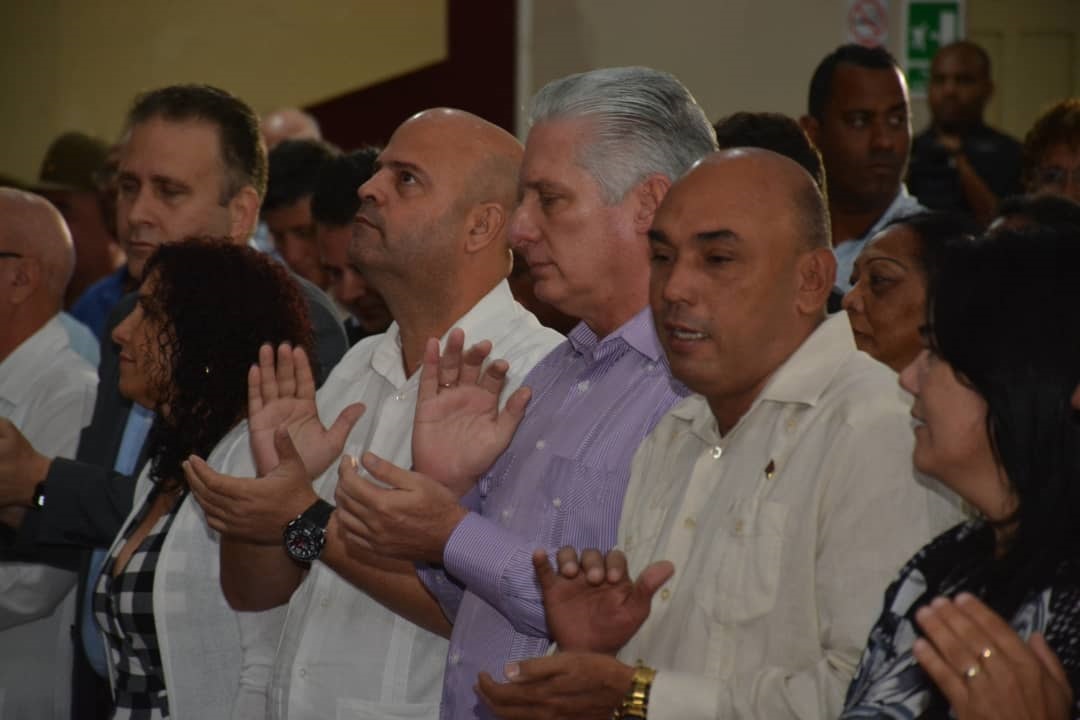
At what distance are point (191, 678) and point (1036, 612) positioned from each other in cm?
166

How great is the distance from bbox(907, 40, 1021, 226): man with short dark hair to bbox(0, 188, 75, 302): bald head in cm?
257

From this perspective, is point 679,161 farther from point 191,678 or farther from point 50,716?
point 50,716

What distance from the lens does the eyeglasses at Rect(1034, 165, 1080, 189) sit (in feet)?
12.5

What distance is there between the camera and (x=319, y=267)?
465 centimetres

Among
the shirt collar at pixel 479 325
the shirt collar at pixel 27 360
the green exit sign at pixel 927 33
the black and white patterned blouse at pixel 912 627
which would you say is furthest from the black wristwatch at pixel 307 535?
the green exit sign at pixel 927 33

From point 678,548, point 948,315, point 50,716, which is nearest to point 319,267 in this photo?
point 50,716

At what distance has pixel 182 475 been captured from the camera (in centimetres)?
300

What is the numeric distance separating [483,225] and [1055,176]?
1.65m

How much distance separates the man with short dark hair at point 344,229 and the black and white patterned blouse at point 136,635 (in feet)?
3.92

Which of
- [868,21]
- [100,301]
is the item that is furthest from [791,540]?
[868,21]

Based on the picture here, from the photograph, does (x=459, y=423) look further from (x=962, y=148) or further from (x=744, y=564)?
(x=962, y=148)

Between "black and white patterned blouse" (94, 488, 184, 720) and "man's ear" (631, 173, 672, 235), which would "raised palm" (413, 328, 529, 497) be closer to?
"man's ear" (631, 173, 672, 235)

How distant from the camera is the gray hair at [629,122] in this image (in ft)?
8.27

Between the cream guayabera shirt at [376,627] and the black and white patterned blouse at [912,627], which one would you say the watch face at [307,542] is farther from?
the black and white patterned blouse at [912,627]
